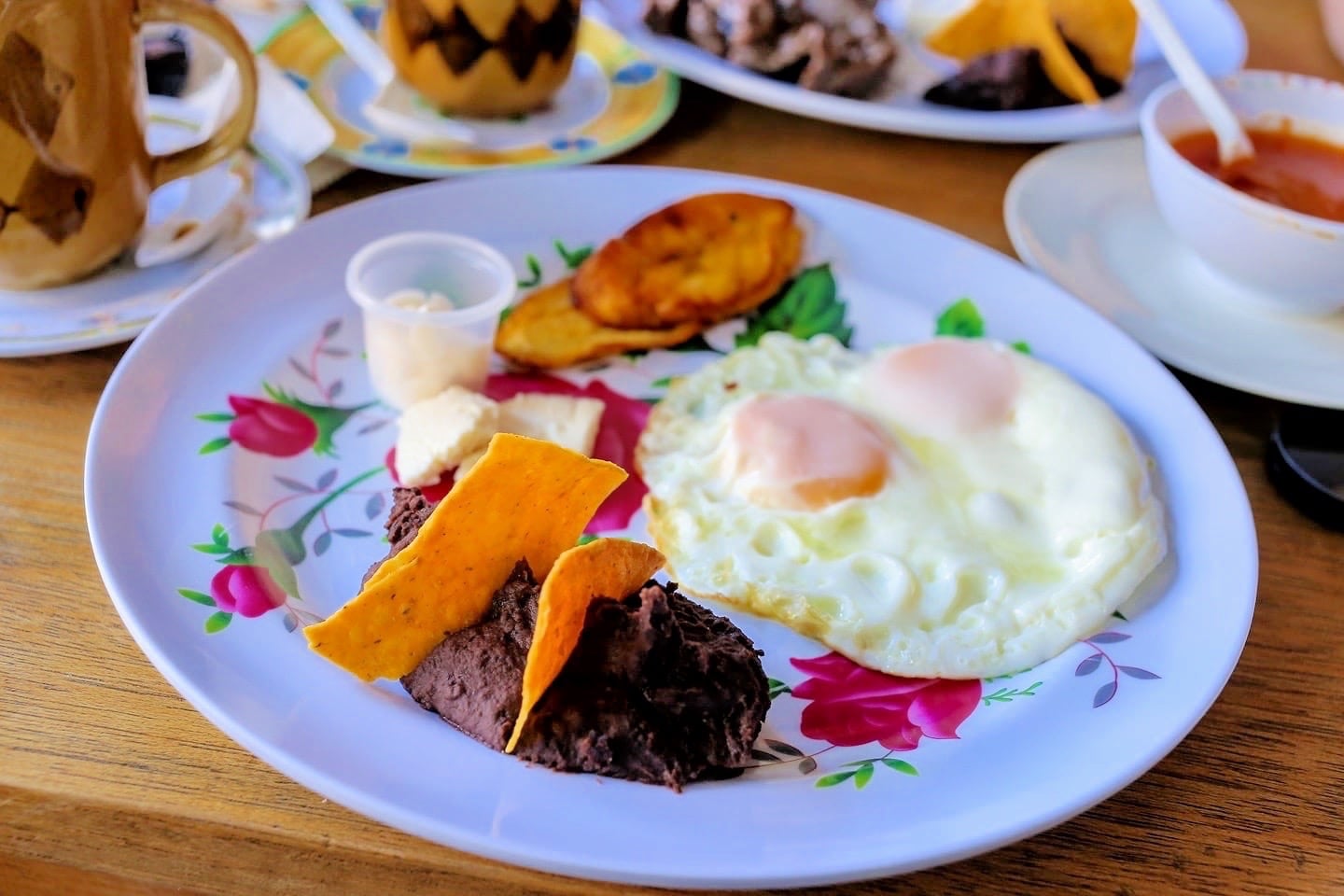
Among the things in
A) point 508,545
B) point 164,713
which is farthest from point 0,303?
point 508,545

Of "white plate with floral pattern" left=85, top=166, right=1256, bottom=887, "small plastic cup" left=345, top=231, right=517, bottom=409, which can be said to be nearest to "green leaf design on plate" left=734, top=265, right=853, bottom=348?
"white plate with floral pattern" left=85, top=166, right=1256, bottom=887

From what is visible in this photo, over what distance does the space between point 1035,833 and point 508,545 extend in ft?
1.85

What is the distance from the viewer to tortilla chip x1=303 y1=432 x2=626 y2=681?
104 centimetres

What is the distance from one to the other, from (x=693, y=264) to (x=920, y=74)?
34.1 inches

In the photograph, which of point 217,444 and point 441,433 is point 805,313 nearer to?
point 441,433

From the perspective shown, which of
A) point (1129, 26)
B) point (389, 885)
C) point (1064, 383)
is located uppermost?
point (1129, 26)

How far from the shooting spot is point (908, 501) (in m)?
1.38

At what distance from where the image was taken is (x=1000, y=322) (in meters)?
1.69

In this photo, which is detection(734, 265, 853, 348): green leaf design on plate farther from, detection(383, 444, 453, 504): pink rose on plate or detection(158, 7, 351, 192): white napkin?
detection(158, 7, 351, 192): white napkin

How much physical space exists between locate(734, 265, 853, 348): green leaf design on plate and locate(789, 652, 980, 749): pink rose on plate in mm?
644

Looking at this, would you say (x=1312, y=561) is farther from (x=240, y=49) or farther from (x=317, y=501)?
(x=240, y=49)

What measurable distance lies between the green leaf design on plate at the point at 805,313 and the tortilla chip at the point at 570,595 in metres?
0.68

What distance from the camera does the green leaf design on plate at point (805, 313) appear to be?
172 centimetres

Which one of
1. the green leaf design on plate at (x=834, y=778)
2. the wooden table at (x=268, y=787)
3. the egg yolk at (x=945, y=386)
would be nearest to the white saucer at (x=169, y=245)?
the wooden table at (x=268, y=787)
